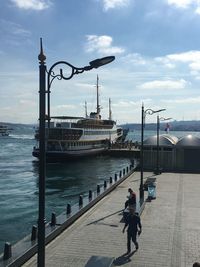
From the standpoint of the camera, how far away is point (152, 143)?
45.5 meters

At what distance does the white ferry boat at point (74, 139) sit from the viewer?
67.6 meters

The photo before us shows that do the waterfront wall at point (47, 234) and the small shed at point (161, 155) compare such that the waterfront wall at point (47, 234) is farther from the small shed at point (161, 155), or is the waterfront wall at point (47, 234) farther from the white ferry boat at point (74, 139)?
the white ferry boat at point (74, 139)

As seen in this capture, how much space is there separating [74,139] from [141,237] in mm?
53620

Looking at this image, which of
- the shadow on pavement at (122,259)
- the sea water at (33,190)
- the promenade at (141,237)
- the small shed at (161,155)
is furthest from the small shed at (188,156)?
the shadow on pavement at (122,259)

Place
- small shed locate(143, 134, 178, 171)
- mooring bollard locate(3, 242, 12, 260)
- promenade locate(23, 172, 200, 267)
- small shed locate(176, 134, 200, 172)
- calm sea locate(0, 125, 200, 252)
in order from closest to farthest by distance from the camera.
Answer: mooring bollard locate(3, 242, 12, 260), promenade locate(23, 172, 200, 267), calm sea locate(0, 125, 200, 252), small shed locate(176, 134, 200, 172), small shed locate(143, 134, 178, 171)

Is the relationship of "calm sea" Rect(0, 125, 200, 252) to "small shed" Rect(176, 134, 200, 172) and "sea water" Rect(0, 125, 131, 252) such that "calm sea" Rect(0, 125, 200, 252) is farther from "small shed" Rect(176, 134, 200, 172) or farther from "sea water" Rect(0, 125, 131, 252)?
"small shed" Rect(176, 134, 200, 172)

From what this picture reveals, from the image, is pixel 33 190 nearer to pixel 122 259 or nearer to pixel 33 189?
pixel 33 189

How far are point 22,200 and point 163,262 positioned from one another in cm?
2104

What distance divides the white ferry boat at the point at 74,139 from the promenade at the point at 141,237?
37768 mm

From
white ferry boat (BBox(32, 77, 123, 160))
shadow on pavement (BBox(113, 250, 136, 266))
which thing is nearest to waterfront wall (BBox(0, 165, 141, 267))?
shadow on pavement (BBox(113, 250, 136, 266))

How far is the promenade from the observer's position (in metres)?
13.9

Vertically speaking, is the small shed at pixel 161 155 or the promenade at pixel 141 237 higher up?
the small shed at pixel 161 155

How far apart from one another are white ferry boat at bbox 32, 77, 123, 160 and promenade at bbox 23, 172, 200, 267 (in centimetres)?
3777

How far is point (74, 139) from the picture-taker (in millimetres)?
69938
